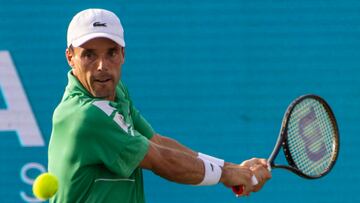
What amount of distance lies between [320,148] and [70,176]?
1510 millimetres

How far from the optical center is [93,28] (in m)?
4.19

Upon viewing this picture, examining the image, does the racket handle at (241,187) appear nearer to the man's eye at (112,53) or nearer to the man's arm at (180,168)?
the man's arm at (180,168)

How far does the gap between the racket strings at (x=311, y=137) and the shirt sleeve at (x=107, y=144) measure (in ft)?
3.45

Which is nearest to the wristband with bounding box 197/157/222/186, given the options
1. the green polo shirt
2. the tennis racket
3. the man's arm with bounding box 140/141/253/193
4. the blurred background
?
the man's arm with bounding box 140/141/253/193

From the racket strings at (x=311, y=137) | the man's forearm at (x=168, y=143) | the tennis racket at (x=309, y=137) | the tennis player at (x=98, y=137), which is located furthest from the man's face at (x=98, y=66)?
the racket strings at (x=311, y=137)

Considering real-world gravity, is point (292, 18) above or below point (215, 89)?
above

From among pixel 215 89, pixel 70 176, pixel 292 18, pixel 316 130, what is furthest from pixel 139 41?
pixel 70 176

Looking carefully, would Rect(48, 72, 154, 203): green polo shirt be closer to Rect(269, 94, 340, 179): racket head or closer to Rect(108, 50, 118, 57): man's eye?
Rect(108, 50, 118, 57): man's eye

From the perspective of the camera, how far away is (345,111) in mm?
6734

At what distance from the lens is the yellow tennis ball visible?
13.4 feet

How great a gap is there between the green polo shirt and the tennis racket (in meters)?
0.92

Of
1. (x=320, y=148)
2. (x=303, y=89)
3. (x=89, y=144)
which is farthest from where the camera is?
(x=303, y=89)

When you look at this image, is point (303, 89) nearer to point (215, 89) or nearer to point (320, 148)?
point (215, 89)

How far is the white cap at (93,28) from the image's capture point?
4180 mm
